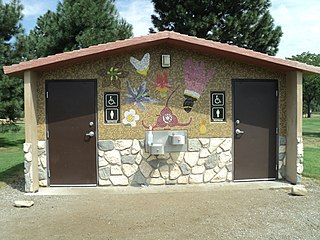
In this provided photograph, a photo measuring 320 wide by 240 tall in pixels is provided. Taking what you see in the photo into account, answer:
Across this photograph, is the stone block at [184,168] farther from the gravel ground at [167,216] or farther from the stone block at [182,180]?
the gravel ground at [167,216]

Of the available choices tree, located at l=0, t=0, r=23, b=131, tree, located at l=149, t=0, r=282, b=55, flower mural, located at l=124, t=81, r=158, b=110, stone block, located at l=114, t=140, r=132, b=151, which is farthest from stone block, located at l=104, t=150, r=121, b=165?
tree, located at l=149, t=0, r=282, b=55

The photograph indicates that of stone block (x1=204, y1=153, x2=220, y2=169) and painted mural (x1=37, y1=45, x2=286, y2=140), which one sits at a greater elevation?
painted mural (x1=37, y1=45, x2=286, y2=140)

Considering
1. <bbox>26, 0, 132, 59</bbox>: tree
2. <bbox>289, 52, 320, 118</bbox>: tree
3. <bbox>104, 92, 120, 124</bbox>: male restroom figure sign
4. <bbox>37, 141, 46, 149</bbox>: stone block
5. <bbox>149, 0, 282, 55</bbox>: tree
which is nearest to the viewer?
<bbox>37, 141, 46, 149</bbox>: stone block

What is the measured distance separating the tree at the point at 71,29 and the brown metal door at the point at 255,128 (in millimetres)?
9637

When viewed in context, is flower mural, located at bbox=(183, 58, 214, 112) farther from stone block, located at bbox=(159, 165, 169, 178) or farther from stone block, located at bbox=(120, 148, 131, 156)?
stone block, located at bbox=(120, 148, 131, 156)

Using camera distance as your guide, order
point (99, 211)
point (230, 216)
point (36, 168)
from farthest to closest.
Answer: point (36, 168), point (99, 211), point (230, 216)

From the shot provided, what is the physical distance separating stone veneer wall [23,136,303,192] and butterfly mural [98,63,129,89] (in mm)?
1287

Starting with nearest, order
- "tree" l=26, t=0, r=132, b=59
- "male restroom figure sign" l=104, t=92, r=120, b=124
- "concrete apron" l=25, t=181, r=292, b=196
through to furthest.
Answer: "concrete apron" l=25, t=181, r=292, b=196 < "male restroom figure sign" l=104, t=92, r=120, b=124 < "tree" l=26, t=0, r=132, b=59

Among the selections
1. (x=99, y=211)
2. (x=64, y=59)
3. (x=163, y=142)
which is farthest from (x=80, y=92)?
(x=99, y=211)

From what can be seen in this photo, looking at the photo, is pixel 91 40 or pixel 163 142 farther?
pixel 91 40

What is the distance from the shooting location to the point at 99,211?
17.4 ft

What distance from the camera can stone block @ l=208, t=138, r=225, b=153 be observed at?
7.17 m

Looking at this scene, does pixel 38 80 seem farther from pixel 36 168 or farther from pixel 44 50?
pixel 44 50

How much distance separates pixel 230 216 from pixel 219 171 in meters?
2.28
